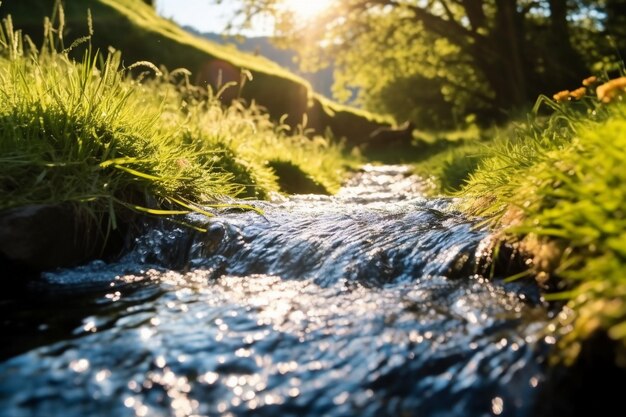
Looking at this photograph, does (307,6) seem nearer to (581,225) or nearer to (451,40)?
(451,40)

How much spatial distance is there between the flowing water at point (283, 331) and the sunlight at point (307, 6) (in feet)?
56.4

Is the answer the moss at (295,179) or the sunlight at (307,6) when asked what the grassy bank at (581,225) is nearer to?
the moss at (295,179)

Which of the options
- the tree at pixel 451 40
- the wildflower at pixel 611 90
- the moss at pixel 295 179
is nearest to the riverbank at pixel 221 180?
the wildflower at pixel 611 90

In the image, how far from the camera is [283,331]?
232 centimetres

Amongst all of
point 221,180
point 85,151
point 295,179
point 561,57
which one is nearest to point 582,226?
point 85,151

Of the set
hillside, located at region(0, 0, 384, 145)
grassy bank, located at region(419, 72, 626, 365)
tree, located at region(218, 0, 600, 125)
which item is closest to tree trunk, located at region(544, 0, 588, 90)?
tree, located at region(218, 0, 600, 125)

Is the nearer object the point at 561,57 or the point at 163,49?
the point at 163,49

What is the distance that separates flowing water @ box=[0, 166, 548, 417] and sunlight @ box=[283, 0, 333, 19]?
17183 mm

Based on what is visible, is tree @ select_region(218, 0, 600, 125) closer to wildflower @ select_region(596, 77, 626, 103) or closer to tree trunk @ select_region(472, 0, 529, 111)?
tree trunk @ select_region(472, 0, 529, 111)

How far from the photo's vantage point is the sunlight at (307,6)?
1934cm

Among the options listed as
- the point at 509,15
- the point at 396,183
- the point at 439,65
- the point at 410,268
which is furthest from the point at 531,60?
the point at 410,268

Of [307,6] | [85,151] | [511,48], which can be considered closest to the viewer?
[85,151]

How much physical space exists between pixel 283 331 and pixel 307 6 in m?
19.0

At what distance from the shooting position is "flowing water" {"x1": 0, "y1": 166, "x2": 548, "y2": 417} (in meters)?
1.82
